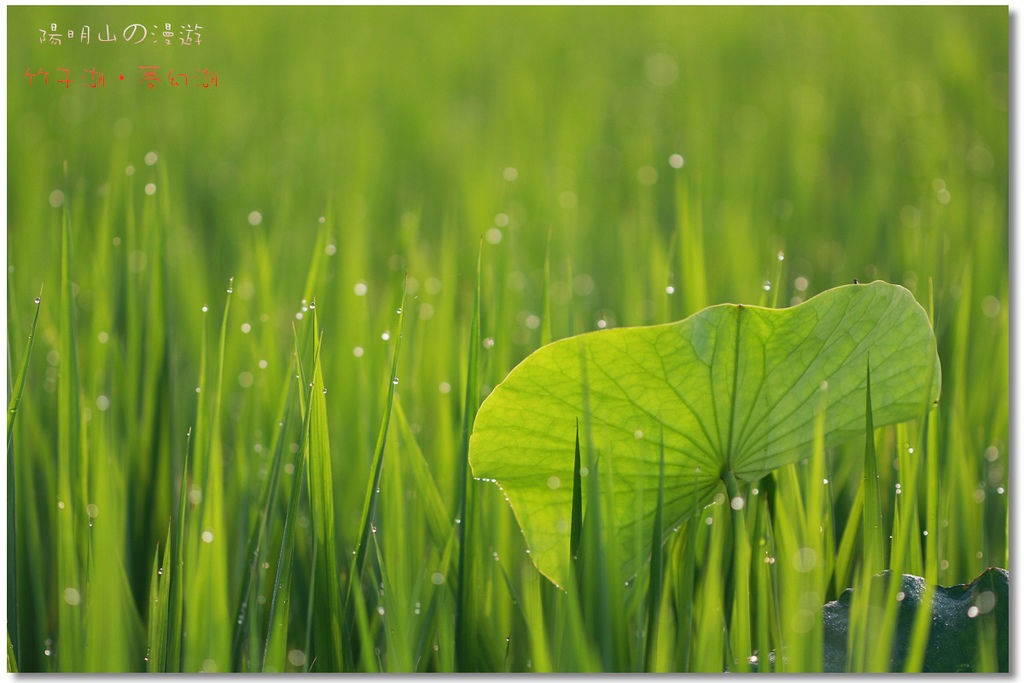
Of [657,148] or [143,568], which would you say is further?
[657,148]

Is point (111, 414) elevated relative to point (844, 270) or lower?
lower

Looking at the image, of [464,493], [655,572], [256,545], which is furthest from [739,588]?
[256,545]

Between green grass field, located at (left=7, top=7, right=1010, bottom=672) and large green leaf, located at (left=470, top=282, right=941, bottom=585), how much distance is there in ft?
0.12

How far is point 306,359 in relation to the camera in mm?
580

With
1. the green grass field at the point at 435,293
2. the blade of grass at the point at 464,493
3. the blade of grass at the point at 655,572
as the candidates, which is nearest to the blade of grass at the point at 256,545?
the green grass field at the point at 435,293

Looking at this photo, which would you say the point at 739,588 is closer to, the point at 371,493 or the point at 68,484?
the point at 371,493

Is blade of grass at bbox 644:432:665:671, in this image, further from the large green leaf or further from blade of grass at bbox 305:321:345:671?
blade of grass at bbox 305:321:345:671

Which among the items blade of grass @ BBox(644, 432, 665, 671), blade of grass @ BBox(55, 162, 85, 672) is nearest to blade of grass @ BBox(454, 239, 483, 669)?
blade of grass @ BBox(644, 432, 665, 671)

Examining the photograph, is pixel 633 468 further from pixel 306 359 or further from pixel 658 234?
pixel 658 234

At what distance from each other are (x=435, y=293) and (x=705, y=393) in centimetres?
40

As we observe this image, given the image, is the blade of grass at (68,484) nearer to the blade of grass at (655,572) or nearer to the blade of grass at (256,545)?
the blade of grass at (256,545)

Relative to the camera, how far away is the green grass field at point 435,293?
49 cm

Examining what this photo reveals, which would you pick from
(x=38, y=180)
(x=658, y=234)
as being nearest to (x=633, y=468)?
(x=658, y=234)

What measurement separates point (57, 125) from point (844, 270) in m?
0.87
